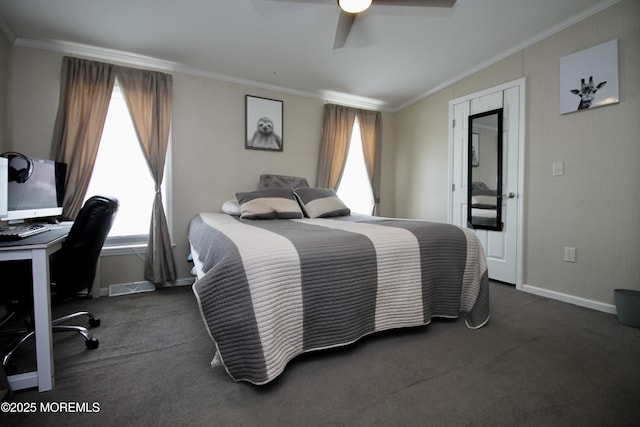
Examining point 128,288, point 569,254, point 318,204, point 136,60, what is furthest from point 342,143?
point 128,288

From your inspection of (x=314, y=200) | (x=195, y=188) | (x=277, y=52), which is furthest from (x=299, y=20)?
(x=195, y=188)

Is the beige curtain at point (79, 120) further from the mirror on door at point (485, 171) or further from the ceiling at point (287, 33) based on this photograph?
the mirror on door at point (485, 171)

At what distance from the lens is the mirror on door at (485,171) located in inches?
119

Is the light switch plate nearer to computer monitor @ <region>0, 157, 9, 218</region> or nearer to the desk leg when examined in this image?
the desk leg

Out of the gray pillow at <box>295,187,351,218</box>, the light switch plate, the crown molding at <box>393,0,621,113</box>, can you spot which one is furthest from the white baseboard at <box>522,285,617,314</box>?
the crown molding at <box>393,0,621,113</box>

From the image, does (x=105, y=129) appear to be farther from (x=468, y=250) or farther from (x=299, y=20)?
(x=468, y=250)

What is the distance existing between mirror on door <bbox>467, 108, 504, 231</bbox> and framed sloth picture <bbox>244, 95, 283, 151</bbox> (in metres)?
2.31

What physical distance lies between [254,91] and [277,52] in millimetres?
749

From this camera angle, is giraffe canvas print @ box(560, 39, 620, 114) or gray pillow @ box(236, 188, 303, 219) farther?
gray pillow @ box(236, 188, 303, 219)

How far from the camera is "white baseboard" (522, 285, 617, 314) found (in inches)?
86.8

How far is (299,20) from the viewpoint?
2.37 metres

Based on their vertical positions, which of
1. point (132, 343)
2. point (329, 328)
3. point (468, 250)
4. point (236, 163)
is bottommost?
point (132, 343)

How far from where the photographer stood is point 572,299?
241 centimetres

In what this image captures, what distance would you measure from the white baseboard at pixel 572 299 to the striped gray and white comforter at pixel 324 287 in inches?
44.5
